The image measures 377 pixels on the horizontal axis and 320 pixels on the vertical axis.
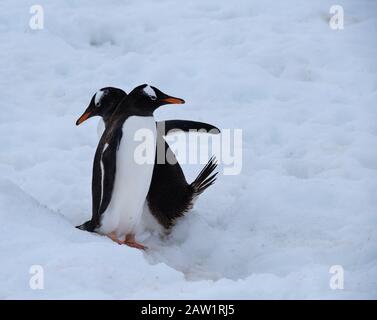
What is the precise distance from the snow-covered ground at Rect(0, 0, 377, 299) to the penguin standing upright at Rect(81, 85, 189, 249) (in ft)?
0.69

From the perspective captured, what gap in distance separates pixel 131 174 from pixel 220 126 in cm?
157

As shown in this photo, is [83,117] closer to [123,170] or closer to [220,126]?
[123,170]

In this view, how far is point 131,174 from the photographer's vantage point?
3.23 m

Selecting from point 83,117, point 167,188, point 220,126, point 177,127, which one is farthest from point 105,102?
point 220,126

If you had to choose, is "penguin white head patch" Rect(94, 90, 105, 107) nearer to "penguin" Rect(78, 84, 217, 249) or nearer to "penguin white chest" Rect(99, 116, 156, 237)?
"penguin" Rect(78, 84, 217, 249)

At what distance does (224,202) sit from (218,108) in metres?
1.27

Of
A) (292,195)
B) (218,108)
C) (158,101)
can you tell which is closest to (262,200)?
(292,195)

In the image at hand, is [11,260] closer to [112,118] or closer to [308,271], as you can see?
[112,118]

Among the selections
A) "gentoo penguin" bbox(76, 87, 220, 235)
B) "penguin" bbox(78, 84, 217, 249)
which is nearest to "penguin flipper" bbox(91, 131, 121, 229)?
"penguin" bbox(78, 84, 217, 249)

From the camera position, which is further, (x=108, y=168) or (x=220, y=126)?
(x=220, y=126)

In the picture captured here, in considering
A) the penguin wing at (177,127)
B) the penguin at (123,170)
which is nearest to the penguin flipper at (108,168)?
the penguin at (123,170)

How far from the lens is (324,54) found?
5512mm

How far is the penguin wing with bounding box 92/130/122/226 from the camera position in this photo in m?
3.19

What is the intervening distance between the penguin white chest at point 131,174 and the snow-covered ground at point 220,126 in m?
0.23
